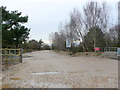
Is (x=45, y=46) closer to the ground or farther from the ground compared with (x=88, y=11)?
closer to the ground

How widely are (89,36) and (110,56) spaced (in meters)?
9.61

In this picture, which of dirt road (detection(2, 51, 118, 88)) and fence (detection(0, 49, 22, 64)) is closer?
dirt road (detection(2, 51, 118, 88))

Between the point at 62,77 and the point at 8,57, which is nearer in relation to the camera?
the point at 62,77

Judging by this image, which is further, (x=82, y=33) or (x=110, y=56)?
(x=82, y=33)

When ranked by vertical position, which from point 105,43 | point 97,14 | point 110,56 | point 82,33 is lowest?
point 110,56

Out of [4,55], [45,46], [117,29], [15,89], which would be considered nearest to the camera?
[15,89]

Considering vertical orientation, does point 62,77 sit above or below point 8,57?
below

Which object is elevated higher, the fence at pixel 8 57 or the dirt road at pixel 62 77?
the fence at pixel 8 57

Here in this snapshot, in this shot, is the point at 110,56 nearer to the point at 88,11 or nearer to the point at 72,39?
the point at 88,11

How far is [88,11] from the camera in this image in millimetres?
30031

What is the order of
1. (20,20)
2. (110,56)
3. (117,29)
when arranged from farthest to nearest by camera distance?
(117,29) → (20,20) → (110,56)

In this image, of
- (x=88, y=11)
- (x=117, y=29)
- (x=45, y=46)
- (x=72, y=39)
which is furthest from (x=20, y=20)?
(x=45, y=46)

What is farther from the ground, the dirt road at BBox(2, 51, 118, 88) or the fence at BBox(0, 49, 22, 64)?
the fence at BBox(0, 49, 22, 64)

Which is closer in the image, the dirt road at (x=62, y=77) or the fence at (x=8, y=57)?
the dirt road at (x=62, y=77)
